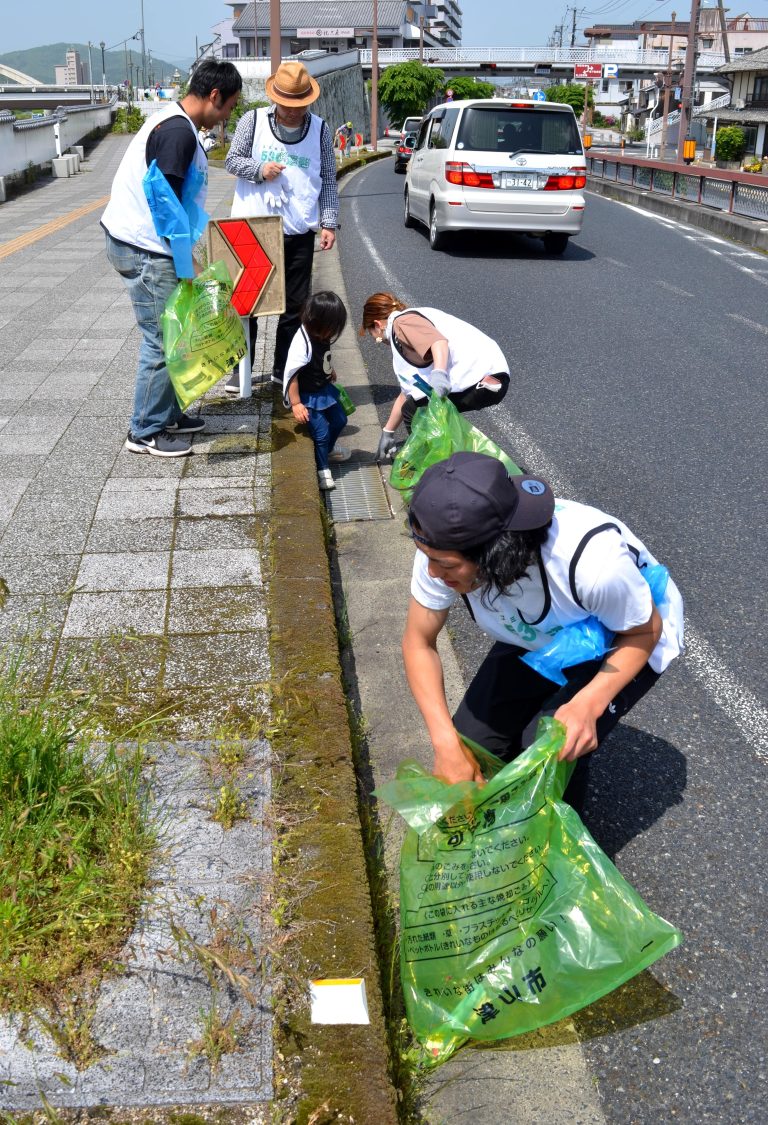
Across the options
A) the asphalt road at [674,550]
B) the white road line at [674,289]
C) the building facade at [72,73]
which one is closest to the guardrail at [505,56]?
the building facade at [72,73]

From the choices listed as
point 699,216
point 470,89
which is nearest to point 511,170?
point 699,216

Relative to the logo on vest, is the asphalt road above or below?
below

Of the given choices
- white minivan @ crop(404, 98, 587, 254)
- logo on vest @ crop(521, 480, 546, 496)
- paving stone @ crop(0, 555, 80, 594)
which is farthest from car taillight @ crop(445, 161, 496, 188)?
logo on vest @ crop(521, 480, 546, 496)

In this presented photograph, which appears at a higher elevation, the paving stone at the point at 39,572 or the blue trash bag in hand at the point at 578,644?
the blue trash bag in hand at the point at 578,644

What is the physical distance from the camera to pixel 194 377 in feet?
16.9

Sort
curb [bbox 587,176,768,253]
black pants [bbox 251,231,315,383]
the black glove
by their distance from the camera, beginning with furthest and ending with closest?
1. curb [bbox 587,176,768,253]
2. black pants [bbox 251,231,315,383]
3. the black glove

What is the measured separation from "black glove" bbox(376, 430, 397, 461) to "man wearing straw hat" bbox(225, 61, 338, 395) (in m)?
1.17

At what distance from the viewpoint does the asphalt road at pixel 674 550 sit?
2314mm

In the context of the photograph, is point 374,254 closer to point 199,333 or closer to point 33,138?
point 199,333

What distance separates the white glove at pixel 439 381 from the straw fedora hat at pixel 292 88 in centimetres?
225

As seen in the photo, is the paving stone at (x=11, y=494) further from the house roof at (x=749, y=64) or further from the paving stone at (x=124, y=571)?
the house roof at (x=749, y=64)

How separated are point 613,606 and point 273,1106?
1199mm

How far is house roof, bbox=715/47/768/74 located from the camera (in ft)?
178

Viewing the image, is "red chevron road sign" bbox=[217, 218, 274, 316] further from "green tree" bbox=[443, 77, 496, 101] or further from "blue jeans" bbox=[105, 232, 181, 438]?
"green tree" bbox=[443, 77, 496, 101]
